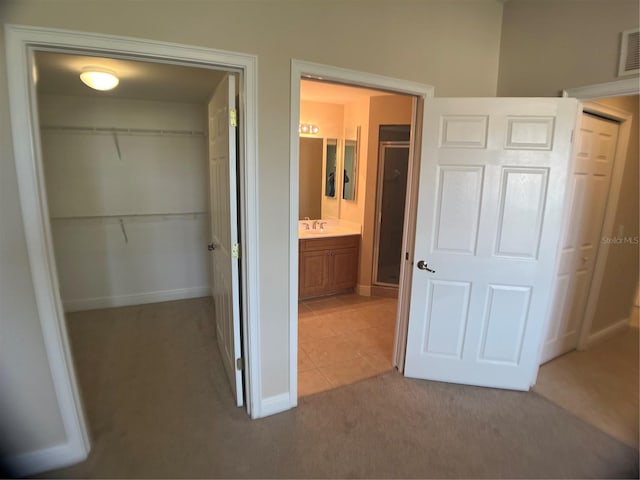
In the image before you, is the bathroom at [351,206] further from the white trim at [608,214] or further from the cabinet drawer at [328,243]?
the white trim at [608,214]

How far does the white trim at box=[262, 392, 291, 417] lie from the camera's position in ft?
6.88

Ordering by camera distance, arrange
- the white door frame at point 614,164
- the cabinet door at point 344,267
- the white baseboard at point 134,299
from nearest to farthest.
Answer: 1. the white door frame at point 614,164
2. the white baseboard at point 134,299
3. the cabinet door at point 344,267

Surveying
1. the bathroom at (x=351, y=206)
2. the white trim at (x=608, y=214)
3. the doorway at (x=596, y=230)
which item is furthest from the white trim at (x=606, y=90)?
the bathroom at (x=351, y=206)

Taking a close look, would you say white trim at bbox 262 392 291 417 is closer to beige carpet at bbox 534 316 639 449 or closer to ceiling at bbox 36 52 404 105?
beige carpet at bbox 534 316 639 449

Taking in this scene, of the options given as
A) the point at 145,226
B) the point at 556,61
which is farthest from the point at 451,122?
the point at 145,226

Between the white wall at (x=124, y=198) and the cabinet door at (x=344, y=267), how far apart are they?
161cm

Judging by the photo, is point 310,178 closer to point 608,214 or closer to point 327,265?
point 327,265

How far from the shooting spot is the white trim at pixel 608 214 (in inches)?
101

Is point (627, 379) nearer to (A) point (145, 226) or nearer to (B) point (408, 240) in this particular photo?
(B) point (408, 240)

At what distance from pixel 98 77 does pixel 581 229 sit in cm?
373

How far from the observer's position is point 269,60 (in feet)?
5.64

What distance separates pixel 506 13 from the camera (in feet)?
7.48

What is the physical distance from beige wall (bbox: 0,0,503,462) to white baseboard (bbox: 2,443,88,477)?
0.05 metres

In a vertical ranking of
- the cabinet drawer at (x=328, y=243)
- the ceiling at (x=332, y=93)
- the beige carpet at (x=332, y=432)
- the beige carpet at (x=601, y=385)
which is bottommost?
the beige carpet at (x=332, y=432)
